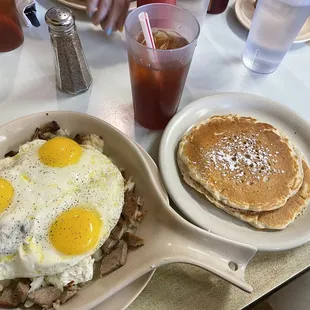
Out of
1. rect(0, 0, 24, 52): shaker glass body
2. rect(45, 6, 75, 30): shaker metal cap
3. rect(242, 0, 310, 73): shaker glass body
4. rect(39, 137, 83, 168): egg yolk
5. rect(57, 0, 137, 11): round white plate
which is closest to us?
rect(39, 137, 83, 168): egg yolk

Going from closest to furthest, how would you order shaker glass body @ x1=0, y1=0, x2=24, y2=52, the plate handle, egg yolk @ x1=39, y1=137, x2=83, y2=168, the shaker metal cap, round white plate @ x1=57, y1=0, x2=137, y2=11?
the plate handle < egg yolk @ x1=39, y1=137, x2=83, y2=168 < the shaker metal cap < shaker glass body @ x1=0, y1=0, x2=24, y2=52 < round white plate @ x1=57, y1=0, x2=137, y2=11

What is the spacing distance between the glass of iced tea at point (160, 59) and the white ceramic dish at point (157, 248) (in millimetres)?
196

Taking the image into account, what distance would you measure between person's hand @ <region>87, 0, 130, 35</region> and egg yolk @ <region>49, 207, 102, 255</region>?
0.77 m

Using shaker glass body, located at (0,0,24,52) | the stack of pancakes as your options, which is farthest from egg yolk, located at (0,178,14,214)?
shaker glass body, located at (0,0,24,52)

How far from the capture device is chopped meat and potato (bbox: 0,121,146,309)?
808mm

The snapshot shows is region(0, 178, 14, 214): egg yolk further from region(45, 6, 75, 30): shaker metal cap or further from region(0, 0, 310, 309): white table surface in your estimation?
region(45, 6, 75, 30): shaker metal cap

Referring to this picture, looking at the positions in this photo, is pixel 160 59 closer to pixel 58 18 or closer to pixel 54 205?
pixel 58 18

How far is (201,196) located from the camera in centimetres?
103

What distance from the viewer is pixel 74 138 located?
1054mm

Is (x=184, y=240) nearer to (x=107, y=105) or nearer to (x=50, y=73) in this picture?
(x=107, y=105)

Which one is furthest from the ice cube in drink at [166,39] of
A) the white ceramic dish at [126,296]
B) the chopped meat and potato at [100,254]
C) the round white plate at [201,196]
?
the white ceramic dish at [126,296]

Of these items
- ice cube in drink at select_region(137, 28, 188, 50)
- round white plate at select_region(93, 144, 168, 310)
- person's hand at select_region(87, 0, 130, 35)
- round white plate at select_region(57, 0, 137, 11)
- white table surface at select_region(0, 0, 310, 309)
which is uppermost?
ice cube in drink at select_region(137, 28, 188, 50)

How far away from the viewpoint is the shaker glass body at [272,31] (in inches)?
46.8

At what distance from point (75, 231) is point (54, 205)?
0.08m
